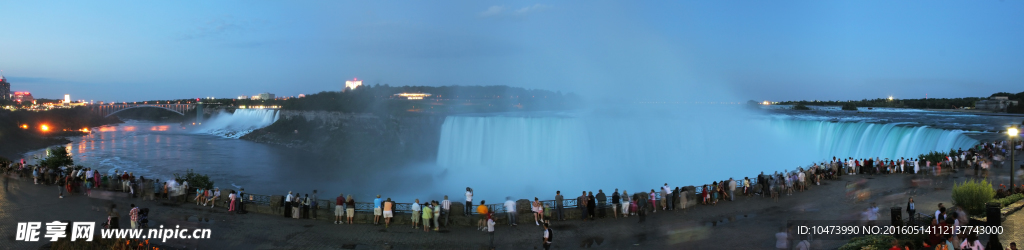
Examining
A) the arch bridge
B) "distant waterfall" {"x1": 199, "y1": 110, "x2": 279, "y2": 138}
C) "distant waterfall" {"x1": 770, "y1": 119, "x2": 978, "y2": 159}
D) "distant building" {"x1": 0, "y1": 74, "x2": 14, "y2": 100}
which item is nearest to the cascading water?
"distant waterfall" {"x1": 770, "y1": 119, "x2": 978, "y2": 159}

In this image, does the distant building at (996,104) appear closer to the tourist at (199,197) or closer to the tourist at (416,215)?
the tourist at (416,215)

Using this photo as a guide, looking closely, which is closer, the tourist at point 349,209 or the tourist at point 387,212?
the tourist at point 387,212

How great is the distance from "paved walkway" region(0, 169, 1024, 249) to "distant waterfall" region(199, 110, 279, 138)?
2431 inches

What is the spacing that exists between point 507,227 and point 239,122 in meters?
85.1

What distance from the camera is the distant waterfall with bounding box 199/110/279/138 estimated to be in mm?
73438

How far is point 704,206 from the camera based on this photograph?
13.2m

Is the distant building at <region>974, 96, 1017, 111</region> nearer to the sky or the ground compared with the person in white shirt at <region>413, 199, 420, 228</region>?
nearer to the sky

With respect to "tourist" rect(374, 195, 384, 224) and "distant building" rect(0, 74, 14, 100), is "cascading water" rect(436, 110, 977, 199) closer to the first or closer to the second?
"tourist" rect(374, 195, 384, 224)

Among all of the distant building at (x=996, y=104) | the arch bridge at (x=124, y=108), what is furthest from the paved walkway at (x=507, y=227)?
the arch bridge at (x=124, y=108)

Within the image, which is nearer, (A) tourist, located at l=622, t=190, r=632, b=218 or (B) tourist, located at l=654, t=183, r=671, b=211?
(A) tourist, located at l=622, t=190, r=632, b=218

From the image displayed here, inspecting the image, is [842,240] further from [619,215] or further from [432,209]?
[432,209]

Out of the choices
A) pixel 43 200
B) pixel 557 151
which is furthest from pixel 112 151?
pixel 557 151

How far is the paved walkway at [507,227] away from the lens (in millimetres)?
9633

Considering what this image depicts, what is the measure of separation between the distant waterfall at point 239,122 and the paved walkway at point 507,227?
61752 mm
